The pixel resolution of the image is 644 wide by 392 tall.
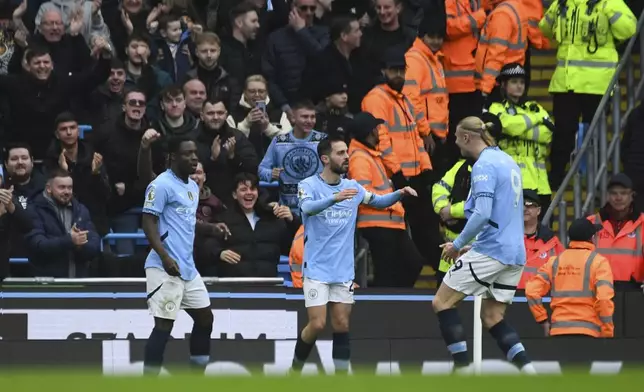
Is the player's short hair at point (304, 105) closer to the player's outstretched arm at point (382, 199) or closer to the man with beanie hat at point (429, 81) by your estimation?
the man with beanie hat at point (429, 81)

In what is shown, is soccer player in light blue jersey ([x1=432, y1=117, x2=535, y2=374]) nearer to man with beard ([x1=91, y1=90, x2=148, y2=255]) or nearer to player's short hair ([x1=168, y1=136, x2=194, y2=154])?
player's short hair ([x1=168, y1=136, x2=194, y2=154])

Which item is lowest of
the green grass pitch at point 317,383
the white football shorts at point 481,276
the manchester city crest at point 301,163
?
the green grass pitch at point 317,383

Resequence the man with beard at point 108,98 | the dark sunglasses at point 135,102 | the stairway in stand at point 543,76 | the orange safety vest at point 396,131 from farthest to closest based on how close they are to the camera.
Result: the stairway in stand at point 543,76
the man with beard at point 108,98
the dark sunglasses at point 135,102
the orange safety vest at point 396,131

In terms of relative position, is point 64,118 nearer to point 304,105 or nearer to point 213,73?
point 213,73

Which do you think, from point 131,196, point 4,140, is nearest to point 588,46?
point 131,196

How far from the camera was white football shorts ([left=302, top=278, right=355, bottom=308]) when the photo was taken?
1340 centimetres

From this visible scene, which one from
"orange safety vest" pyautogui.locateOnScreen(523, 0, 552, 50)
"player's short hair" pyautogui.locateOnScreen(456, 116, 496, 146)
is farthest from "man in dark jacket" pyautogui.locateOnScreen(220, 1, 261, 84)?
"player's short hair" pyautogui.locateOnScreen(456, 116, 496, 146)

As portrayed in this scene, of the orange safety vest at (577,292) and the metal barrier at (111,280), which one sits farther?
the metal barrier at (111,280)

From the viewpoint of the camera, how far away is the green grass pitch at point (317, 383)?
6852 millimetres

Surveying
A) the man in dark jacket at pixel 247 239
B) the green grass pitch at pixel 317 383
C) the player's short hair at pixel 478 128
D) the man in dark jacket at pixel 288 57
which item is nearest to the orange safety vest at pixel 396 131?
the man in dark jacket at pixel 247 239

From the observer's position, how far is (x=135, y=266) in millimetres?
15922

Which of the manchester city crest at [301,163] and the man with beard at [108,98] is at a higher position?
the man with beard at [108,98]

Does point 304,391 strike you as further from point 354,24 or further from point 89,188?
point 354,24

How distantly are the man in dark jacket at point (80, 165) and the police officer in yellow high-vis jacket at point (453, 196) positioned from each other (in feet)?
9.91
